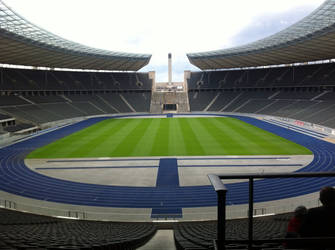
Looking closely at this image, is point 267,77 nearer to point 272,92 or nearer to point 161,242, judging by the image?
point 272,92

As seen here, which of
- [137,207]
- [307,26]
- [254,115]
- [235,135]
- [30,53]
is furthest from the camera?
[254,115]

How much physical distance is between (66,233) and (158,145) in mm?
20847

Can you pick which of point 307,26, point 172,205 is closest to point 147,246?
point 172,205

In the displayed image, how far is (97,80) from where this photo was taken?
75.3 meters

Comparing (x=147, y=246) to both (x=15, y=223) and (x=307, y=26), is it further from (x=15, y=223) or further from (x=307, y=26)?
(x=307, y=26)

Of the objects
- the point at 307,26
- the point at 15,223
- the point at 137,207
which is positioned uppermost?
the point at 307,26

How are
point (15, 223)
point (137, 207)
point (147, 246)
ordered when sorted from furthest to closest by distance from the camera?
1. point (137, 207)
2. point (15, 223)
3. point (147, 246)

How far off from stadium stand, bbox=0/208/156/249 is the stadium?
55 mm

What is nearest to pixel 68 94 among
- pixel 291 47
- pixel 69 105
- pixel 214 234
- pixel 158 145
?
pixel 69 105

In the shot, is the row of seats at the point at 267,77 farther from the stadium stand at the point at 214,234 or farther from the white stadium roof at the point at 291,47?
the stadium stand at the point at 214,234

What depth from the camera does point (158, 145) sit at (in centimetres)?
2873

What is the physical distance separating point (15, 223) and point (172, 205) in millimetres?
7311

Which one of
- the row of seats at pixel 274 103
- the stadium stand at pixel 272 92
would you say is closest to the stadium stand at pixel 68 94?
the row of seats at pixel 274 103

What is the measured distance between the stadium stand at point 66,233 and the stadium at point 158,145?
0.06m
